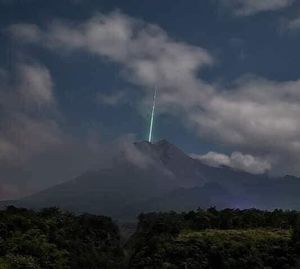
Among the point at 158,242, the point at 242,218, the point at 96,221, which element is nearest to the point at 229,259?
the point at 158,242

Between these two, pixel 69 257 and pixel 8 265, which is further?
pixel 69 257

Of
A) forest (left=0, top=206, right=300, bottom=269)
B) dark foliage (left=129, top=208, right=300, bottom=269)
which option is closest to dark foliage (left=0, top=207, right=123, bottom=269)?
forest (left=0, top=206, right=300, bottom=269)

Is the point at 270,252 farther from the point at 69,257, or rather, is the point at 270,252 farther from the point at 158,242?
the point at 69,257

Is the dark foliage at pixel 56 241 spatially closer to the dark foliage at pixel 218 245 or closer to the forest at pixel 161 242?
the forest at pixel 161 242

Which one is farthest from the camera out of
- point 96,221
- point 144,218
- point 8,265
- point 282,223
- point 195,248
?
point 144,218

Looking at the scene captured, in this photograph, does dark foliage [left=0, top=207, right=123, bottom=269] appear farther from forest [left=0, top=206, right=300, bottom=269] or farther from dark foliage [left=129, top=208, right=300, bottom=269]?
dark foliage [left=129, top=208, right=300, bottom=269]

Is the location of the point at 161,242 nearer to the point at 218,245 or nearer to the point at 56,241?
the point at 218,245

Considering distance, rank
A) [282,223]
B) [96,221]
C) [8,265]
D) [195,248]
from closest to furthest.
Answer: [8,265]
[195,248]
[282,223]
[96,221]

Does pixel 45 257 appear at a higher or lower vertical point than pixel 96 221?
lower
